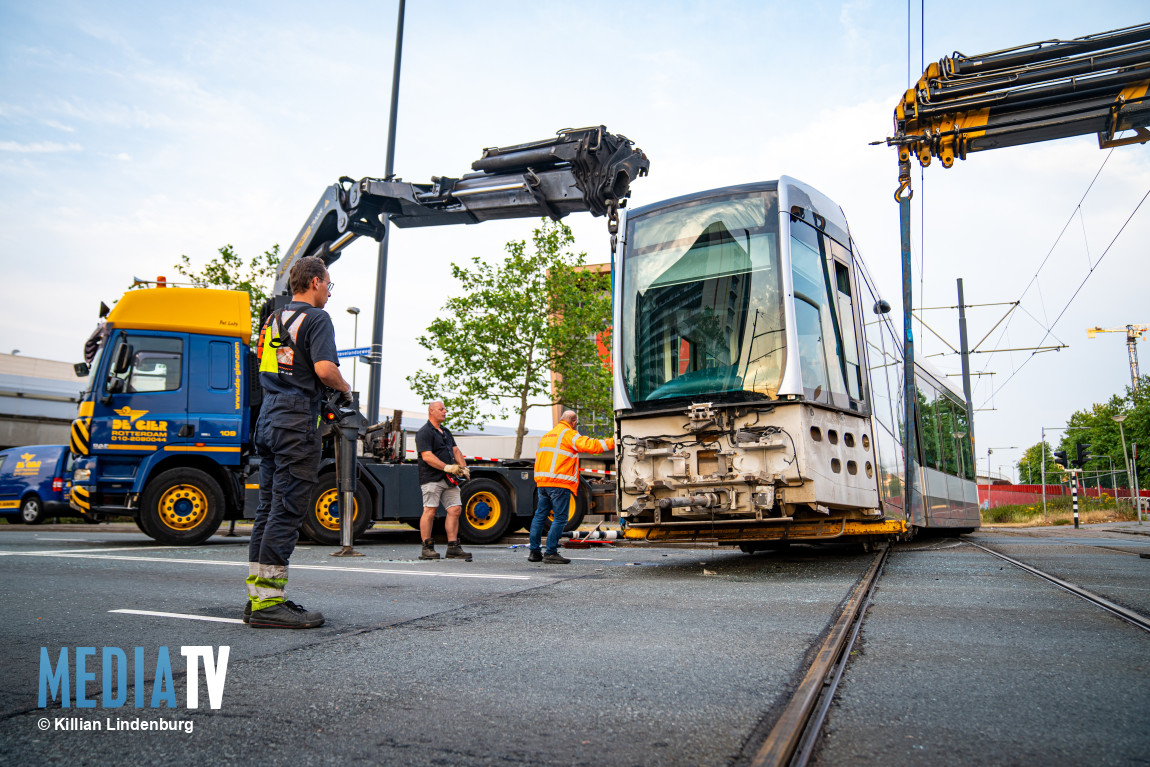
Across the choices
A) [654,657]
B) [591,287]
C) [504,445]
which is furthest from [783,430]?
[504,445]

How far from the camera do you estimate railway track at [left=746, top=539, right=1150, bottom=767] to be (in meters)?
2.12

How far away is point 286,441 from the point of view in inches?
162

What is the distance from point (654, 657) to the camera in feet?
11.1

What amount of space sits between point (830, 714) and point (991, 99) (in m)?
12.3

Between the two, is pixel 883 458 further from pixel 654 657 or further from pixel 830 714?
pixel 830 714

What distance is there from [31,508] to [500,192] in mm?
14846

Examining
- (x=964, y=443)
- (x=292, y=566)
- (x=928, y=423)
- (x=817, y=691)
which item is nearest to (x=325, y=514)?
(x=292, y=566)

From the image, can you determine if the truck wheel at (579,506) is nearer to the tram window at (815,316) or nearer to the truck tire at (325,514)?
the truck tire at (325,514)

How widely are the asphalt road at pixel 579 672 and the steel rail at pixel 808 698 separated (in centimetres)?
7

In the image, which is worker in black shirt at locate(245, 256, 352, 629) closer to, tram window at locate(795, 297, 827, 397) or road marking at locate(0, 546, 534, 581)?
road marking at locate(0, 546, 534, 581)

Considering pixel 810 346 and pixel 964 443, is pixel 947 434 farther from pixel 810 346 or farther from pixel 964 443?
pixel 810 346

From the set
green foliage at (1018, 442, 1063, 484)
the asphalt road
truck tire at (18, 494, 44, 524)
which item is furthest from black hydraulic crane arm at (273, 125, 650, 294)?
green foliage at (1018, 442, 1063, 484)

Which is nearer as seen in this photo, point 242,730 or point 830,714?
point 242,730

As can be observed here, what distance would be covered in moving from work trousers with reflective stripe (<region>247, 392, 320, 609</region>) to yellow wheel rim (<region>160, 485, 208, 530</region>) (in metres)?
7.45
